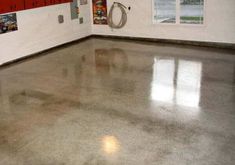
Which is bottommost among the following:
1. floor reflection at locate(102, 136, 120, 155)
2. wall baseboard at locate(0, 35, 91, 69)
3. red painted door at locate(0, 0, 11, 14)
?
floor reflection at locate(102, 136, 120, 155)

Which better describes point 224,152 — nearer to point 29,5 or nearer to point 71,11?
point 29,5

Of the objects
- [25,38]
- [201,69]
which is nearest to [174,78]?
[201,69]

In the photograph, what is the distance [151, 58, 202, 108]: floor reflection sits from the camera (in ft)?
15.0

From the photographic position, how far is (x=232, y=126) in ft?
12.2

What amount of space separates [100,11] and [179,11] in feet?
7.42

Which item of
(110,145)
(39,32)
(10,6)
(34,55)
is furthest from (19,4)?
(110,145)

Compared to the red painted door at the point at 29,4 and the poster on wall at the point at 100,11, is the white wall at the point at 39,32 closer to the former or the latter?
the red painted door at the point at 29,4

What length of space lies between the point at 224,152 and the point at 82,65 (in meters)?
3.71

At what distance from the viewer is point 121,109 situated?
4.29 metres

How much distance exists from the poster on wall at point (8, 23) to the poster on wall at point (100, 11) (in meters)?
2.69

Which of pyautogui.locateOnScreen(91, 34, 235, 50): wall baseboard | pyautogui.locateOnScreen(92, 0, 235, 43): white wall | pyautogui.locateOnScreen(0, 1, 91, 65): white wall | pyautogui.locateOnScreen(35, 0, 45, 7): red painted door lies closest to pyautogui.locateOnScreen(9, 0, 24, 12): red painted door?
pyautogui.locateOnScreen(0, 1, 91, 65): white wall

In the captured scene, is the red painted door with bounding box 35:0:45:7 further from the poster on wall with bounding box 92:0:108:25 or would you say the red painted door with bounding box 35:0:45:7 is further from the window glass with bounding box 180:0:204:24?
the window glass with bounding box 180:0:204:24

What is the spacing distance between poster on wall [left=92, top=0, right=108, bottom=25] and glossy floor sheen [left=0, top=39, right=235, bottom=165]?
2036 millimetres

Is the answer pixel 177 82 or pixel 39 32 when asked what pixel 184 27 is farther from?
pixel 39 32
